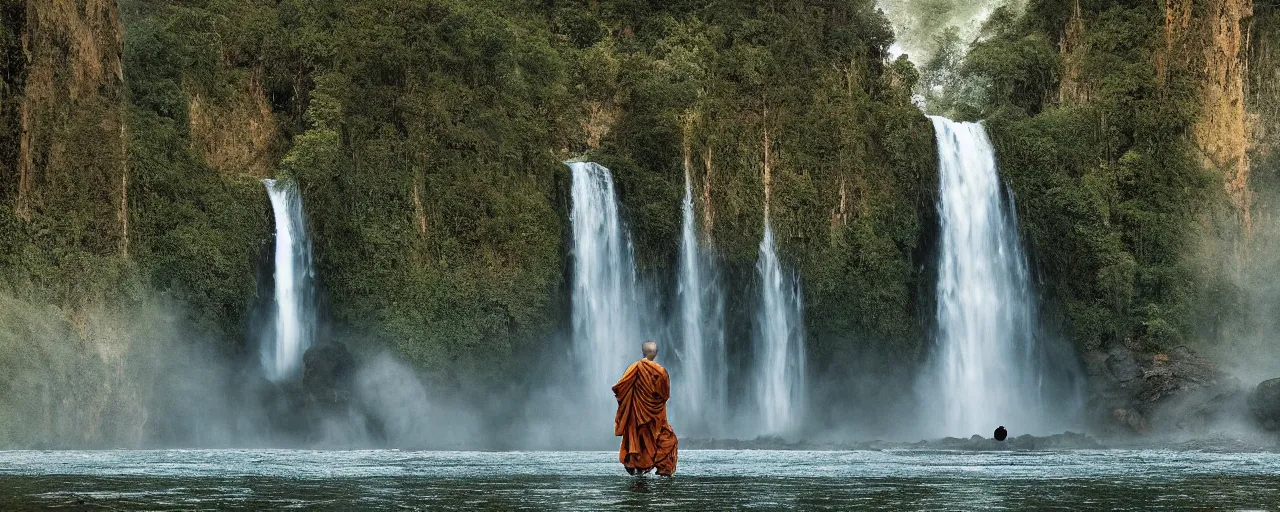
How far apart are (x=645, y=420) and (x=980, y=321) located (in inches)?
1370

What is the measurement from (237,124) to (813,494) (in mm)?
36014

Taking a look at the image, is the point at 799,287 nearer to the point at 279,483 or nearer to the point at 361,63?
the point at 361,63

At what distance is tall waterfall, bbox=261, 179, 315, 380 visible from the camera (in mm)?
46812

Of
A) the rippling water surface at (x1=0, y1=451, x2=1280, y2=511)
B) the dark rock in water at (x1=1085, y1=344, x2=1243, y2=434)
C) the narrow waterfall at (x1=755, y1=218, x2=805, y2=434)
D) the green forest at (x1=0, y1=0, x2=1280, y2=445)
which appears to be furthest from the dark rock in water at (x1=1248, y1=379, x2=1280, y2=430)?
the rippling water surface at (x1=0, y1=451, x2=1280, y2=511)

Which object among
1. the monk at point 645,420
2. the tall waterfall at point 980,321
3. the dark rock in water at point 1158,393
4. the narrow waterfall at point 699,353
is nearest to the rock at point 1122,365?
the dark rock in water at point 1158,393

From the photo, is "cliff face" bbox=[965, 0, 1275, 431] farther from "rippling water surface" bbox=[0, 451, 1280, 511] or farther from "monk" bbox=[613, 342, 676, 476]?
"monk" bbox=[613, 342, 676, 476]

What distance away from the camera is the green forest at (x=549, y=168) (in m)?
45.3

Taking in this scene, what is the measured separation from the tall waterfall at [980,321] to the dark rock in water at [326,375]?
719 inches

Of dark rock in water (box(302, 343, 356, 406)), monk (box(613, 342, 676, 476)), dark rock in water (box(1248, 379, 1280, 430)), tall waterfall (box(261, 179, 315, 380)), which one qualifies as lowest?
monk (box(613, 342, 676, 476))

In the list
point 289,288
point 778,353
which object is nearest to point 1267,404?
point 778,353

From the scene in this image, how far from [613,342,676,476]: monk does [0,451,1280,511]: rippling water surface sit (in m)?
0.31

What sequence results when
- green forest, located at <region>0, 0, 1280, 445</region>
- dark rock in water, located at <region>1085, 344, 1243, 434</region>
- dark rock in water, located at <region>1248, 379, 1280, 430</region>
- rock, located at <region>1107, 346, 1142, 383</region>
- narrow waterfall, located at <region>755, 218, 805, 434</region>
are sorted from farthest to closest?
narrow waterfall, located at <region>755, 218, 805, 434</region> → rock, located at <region>1107, 346, 1142, 383</region> → dark rock in water, located at <region>1085, 344, 1243, 434</region> → green forest, located at <region>0, 0, 1280, 445</region> → dark rock in water, located at <region>1248, 379, 1280, 430</region>

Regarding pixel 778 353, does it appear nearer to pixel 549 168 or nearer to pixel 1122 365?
pixel 549 168

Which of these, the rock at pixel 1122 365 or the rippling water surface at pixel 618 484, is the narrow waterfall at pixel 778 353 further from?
the rippling water surface at pixel 618 484
